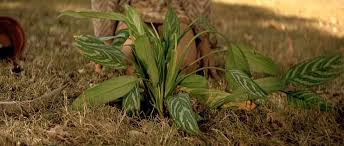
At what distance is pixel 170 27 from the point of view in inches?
91.3

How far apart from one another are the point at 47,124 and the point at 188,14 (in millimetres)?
1224

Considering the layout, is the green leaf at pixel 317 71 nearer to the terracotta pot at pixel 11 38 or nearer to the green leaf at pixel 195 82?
the green leaf at pixel 195 82

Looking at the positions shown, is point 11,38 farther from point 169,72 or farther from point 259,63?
point 259,63

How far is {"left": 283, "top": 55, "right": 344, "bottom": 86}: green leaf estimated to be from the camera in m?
2.16

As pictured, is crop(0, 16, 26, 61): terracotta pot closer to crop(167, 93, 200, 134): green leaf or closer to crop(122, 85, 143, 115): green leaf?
crop(122, 85, 143, 115): green leaf

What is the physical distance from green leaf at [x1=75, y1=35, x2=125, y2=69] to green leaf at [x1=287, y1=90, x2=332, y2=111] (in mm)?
790

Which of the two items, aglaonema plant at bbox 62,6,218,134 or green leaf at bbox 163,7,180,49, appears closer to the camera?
aglaonema plant at bbox 62,6,218,134

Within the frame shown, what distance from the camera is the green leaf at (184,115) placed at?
81.7 inches

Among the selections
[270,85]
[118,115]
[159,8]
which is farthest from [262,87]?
[159,8]

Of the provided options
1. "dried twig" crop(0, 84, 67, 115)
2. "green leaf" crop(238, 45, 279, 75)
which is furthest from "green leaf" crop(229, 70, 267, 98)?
"dried twig" crop(0, 84, 67, 115)

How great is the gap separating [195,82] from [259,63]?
12.0 inches

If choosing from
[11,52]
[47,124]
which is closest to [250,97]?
[47,124]

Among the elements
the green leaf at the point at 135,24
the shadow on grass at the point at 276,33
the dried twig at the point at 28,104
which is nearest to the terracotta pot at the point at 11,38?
the dried twig at the point at 28,104

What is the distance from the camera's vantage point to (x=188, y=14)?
3.10 metres
